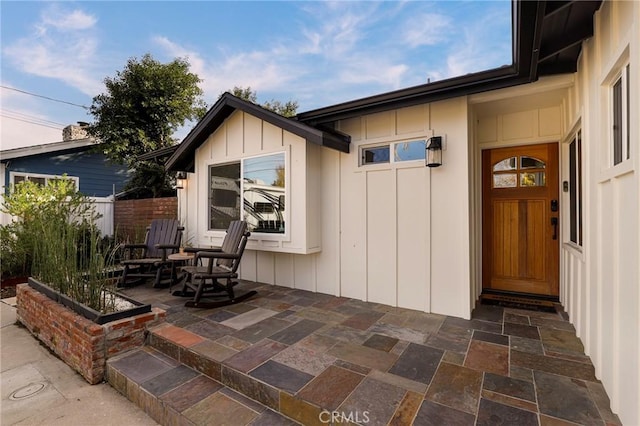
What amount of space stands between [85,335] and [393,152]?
12.2 feet

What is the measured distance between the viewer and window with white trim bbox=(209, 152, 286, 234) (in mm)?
4324

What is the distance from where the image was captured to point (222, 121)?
195 inches

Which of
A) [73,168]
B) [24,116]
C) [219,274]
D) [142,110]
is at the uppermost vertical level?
[24,116]

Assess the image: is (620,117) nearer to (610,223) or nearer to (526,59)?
(610,223)

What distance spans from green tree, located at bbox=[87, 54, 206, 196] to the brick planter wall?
595 centimetres

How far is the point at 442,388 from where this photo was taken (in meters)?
1.92

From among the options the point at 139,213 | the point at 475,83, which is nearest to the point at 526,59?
the point at 475,83

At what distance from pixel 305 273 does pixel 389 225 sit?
157 centimetres

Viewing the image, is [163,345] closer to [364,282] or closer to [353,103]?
[364,282]

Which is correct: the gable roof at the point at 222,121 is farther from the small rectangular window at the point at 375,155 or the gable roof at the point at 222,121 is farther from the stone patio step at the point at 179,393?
the stone patio step at the point at 179,393

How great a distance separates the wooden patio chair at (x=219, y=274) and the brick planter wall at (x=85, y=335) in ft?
2.22

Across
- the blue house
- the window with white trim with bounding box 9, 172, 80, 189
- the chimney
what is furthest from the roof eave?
the chimney

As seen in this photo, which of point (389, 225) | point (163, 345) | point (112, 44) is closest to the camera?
point (163, 345)

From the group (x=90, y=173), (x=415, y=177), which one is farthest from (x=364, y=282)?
(x=90, y=173)
